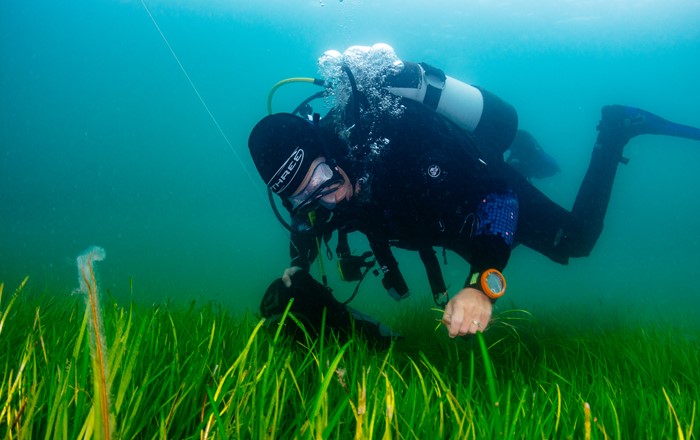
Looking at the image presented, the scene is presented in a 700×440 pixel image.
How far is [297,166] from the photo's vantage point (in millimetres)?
3314

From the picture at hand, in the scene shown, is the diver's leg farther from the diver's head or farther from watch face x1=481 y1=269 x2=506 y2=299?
the diver's head

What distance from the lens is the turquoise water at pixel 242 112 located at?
43.1 metres

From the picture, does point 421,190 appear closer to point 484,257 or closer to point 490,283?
point 484,257

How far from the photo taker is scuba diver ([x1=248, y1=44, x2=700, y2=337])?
2652 mm

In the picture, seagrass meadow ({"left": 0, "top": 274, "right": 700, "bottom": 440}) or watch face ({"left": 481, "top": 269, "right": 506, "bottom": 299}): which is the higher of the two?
watch face ({"left": 481, "top": 269, "right": 506, "bottom": 299})

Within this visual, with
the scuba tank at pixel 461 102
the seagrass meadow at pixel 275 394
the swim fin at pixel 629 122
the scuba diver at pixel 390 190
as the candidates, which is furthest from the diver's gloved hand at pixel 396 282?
the swim fin at pixel 629 122

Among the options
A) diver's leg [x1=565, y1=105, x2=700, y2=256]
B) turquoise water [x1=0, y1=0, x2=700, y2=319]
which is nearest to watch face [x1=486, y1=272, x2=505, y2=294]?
diver's leg [x1=565, y1=105, x2=700, y2=256]

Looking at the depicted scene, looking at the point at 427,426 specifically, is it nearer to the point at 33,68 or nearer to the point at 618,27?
the point at 618,27

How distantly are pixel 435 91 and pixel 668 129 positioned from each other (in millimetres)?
4161

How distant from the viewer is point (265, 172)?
11.4 ft

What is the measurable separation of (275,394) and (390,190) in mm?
2449

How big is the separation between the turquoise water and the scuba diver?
647 inches

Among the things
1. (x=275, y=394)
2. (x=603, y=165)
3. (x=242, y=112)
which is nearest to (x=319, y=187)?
(x=275, y=394)

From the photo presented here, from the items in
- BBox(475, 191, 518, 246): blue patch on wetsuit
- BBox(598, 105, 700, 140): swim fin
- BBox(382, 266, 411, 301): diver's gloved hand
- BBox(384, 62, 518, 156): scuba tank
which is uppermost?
BBox(598, 105, 700, 140): swim fin
